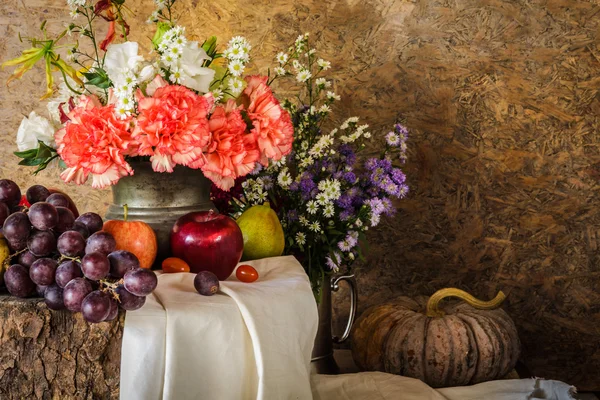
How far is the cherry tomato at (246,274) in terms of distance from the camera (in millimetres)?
1338

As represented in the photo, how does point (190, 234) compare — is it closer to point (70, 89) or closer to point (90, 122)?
point (90, 122)

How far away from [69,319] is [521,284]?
1588 mm

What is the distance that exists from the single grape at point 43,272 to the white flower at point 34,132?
41cm

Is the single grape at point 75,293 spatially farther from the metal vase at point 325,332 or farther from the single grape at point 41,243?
the metal vase at point 325,332

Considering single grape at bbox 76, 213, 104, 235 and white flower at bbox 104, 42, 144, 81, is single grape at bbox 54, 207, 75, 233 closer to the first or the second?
single grape at bbox 76, 213, 104, 235

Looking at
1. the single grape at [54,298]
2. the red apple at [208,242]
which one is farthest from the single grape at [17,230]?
the red apple at [208,242]

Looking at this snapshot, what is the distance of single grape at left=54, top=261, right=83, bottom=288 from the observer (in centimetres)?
104

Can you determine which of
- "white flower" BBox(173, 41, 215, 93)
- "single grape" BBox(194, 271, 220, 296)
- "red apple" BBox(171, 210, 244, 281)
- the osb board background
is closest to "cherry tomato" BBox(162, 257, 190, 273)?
"red apple" BBox(171, 210, 244, 281)

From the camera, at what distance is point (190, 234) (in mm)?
1330

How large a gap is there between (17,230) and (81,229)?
12 centimetres

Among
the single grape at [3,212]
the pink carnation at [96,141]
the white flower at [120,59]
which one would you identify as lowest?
the single grape at [3,212]

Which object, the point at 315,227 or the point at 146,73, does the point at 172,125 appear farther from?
the point at 315,227

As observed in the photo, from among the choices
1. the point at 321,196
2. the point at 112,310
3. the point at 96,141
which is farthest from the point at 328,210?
the point at 112,310

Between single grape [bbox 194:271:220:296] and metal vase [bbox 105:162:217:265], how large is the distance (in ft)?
0.79
